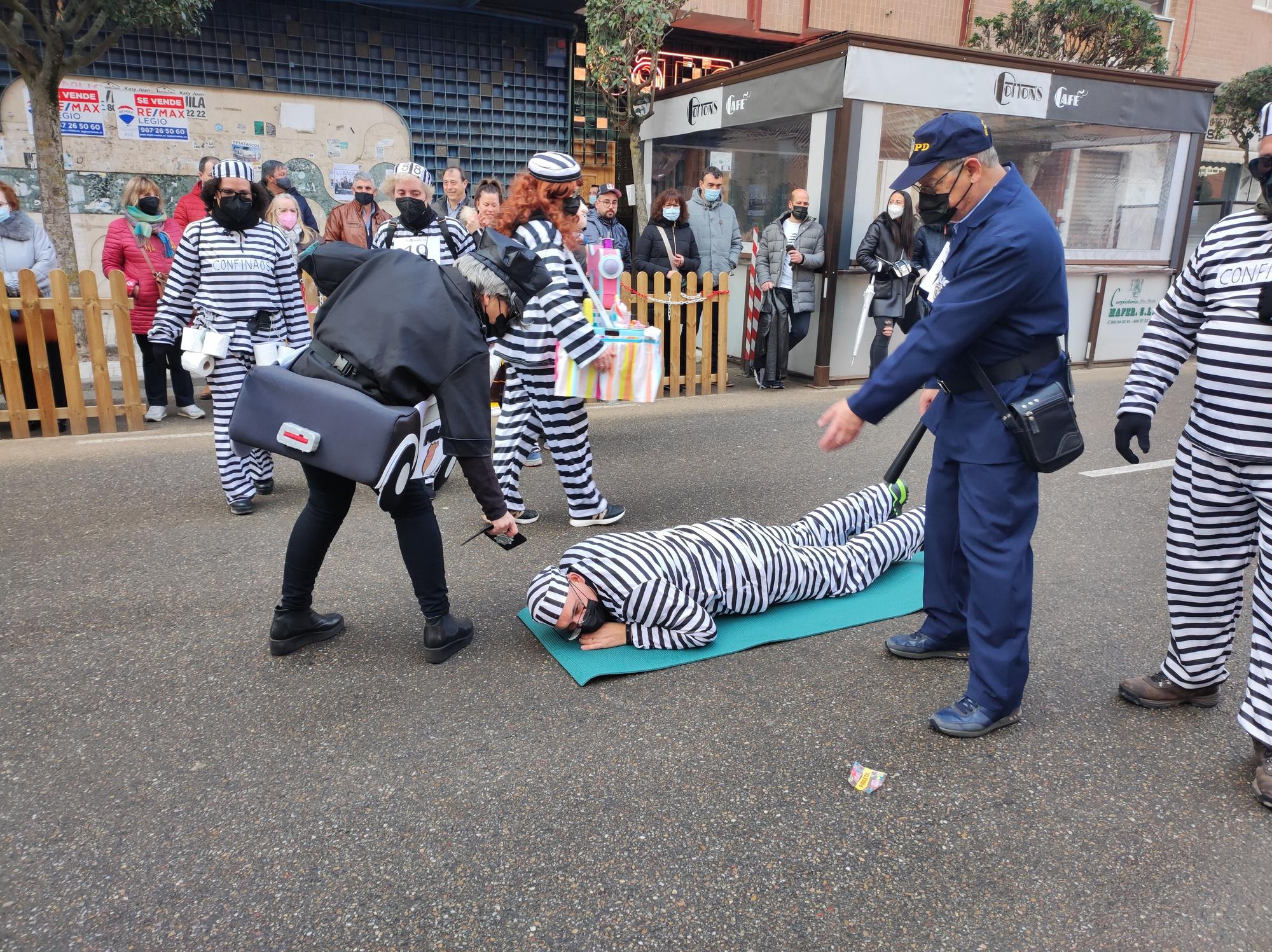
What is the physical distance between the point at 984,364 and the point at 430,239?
4006 millimetres

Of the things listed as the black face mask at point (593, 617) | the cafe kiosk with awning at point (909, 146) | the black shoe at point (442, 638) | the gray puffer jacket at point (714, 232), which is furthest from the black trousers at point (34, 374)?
the cafe kiosk with awning at point (909, 146)

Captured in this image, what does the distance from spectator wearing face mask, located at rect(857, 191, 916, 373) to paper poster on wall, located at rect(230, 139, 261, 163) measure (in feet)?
24.9

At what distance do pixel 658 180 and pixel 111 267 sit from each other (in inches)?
283

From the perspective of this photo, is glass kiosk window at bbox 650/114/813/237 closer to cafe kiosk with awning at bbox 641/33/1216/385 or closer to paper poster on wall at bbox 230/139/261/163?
cafe kiosk with awning at bbox 641/33/1216/385

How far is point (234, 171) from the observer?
16.5 feet

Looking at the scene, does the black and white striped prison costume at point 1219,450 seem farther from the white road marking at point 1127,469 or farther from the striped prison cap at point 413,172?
the striped prison cap at point 413,172

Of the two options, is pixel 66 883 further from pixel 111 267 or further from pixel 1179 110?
pixel 1179 110

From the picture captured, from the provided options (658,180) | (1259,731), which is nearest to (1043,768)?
(1259,731)

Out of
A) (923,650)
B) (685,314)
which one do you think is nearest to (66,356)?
(685,314)

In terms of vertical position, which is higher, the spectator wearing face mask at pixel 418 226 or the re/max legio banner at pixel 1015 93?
the re/max legio banner at pixel 1015 93

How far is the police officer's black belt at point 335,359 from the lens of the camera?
119 inches

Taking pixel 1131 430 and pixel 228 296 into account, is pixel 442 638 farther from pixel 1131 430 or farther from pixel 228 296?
pixel 228 296

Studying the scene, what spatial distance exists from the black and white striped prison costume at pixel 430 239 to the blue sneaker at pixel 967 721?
409 cm

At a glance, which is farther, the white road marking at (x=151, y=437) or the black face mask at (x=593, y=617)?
the white road marking at (x=151, y=437)
